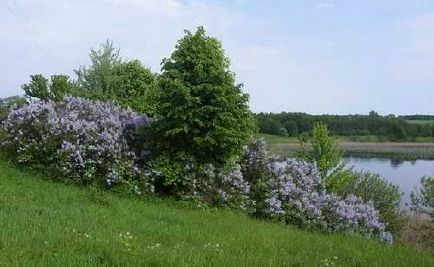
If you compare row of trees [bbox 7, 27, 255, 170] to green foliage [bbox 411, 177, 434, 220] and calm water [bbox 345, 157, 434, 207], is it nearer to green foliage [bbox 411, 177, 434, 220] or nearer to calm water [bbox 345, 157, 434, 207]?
green foliage [bbox 411, 177, 434, 220]

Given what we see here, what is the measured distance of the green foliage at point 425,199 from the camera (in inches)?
873

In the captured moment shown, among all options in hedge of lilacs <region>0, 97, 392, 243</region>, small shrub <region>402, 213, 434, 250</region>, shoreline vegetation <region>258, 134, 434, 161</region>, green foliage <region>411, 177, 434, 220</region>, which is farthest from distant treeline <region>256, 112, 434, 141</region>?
hedge of lilacs <region>0, 97, 392, 243</region>

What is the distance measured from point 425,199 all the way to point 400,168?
34.1 meters

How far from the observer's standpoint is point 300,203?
47.3ft

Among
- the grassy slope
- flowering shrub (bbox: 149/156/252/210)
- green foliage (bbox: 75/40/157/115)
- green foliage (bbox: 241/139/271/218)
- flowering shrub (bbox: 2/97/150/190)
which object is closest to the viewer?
the grassy slope

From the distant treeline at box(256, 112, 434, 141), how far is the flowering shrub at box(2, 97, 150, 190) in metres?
7.94

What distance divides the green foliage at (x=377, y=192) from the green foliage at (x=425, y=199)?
0.82 m

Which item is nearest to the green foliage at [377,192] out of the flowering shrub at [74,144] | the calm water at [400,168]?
the flowering shrub at [74,144]

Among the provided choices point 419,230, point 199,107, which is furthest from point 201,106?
point 419,230

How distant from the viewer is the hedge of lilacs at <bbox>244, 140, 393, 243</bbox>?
14.3 meters

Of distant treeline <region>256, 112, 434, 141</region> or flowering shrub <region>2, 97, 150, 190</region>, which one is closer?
flowering shrub <region>2, 97, 150, 190</region>

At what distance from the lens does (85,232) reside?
786cm

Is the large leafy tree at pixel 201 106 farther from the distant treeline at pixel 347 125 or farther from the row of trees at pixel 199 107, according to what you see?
the distant treeline at pixel 347 125

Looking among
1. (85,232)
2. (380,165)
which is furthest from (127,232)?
(380,165)
